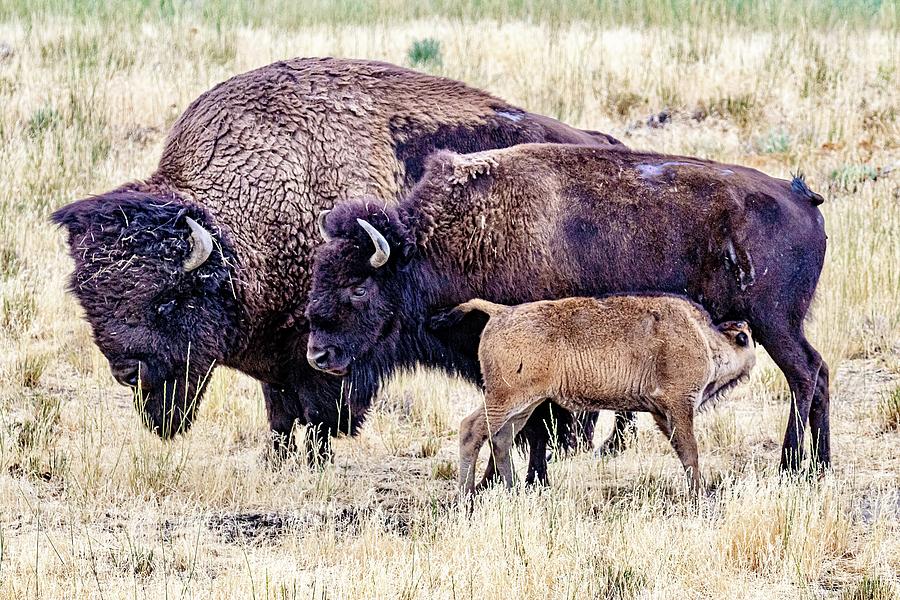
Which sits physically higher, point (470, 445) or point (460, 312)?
point (460, 312)

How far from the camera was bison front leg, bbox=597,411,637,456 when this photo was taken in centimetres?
743

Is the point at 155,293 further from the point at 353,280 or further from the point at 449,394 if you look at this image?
the point at 449,394

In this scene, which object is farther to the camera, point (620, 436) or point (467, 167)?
point (620, 436)

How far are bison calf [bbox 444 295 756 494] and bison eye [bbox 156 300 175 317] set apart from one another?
70.7 inches

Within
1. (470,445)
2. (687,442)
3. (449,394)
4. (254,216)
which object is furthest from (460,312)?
(449,394)

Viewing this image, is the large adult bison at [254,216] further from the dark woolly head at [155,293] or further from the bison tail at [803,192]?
the bison tail at [803,192]

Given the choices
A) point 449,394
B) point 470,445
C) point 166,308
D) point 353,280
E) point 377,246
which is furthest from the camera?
point 449,394

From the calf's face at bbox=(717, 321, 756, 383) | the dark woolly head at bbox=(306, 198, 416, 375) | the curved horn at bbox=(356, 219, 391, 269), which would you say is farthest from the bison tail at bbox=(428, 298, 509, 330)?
the calf's face at bbox=(717, 321, 756, 383)

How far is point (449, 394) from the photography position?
338 inches

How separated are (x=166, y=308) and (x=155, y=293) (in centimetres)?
11

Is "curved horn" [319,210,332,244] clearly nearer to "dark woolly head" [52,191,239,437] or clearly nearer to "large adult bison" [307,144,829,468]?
"large adult bison" [307,144,829,468]

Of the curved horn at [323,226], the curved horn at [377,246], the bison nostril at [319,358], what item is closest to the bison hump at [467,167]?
the curved horn at [377,246]

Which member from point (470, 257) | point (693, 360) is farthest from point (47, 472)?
point (693, 360)

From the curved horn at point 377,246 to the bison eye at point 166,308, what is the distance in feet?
4.01
